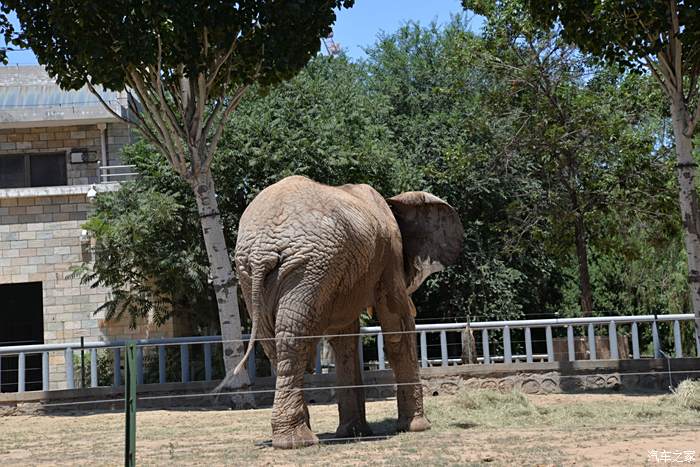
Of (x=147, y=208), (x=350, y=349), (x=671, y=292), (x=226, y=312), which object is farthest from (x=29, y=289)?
(x=350, y=349)

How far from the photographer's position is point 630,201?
2083cm

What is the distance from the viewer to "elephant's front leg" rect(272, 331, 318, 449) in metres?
10.5

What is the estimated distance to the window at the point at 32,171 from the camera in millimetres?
27812

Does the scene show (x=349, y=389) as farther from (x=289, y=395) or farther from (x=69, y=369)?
(x=69, y=369)

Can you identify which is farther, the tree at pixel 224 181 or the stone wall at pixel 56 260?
the stone wall at pixel 56 260

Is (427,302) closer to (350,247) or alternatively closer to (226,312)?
(226,312)

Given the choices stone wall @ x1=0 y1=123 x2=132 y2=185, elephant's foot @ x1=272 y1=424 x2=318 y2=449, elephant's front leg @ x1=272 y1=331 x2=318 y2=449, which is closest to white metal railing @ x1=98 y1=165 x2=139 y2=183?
stone wall @ x1=0 y1=123 x2=132 y2=185

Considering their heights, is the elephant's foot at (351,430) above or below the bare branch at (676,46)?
below


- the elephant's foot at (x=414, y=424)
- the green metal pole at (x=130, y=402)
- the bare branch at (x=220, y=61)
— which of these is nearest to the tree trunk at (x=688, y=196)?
the elephant's foot at (x=414, y=424)

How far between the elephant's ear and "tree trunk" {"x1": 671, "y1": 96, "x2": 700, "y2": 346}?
14.5ft

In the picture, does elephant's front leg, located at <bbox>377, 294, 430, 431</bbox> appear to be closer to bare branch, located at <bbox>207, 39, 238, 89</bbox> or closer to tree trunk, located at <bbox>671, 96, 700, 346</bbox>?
tree trunk, located at <bbox>671, 96, 700, 346</bbox>

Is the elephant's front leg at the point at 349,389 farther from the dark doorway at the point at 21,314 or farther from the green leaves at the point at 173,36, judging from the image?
the dark doorway at the point at 21,314

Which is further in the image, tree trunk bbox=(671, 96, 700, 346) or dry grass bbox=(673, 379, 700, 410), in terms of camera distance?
tree trunk bbox=(671, 96, 700, 346)

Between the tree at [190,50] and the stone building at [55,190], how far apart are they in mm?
9089
